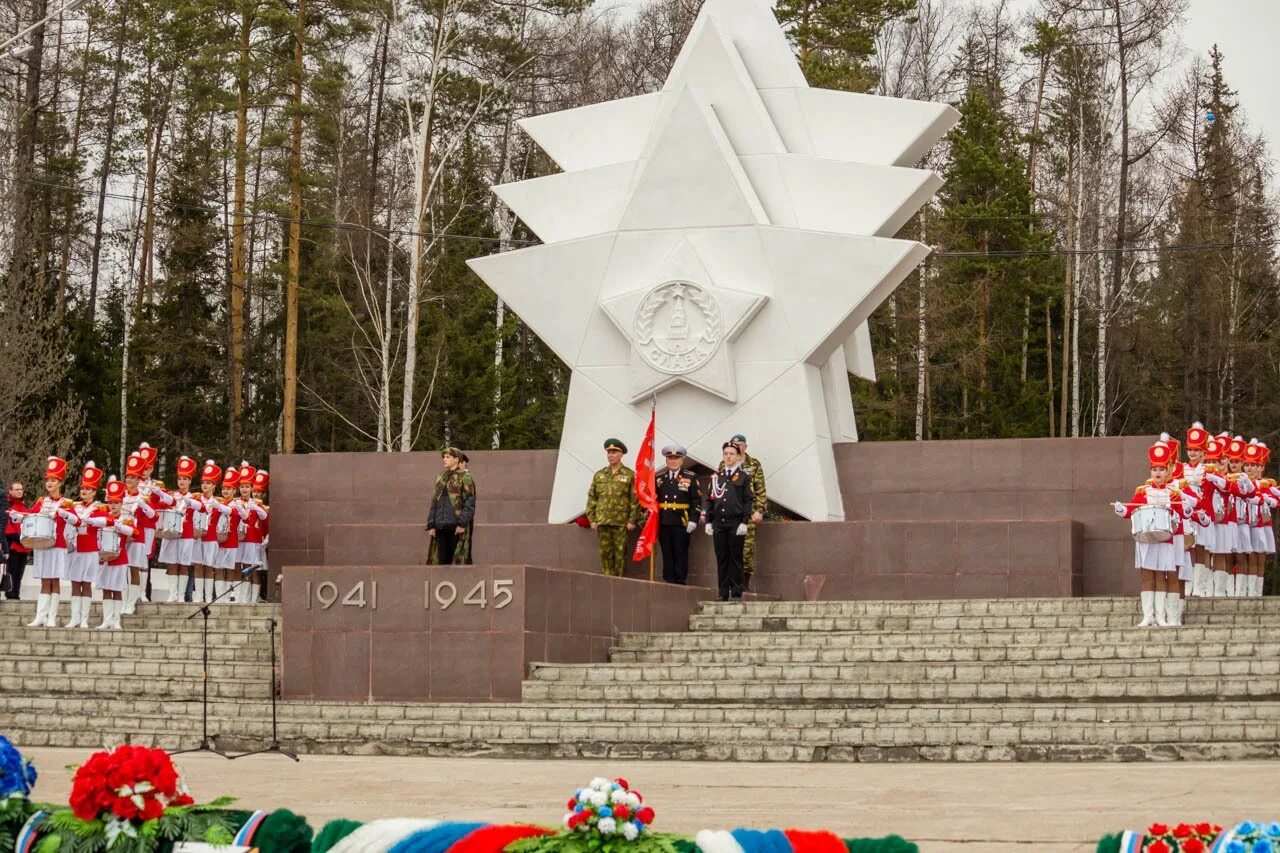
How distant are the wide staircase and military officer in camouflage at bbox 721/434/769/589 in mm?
Result: 1600

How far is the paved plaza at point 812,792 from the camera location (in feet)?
27.2

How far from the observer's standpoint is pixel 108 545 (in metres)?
19.5

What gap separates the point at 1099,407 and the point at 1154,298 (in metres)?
4.77

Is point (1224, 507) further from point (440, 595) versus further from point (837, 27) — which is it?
point (837, 27)

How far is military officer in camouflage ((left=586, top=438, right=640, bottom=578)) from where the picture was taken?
19406 millimetres

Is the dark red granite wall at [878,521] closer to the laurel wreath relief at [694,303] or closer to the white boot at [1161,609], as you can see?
the laurel wreath relief at [694,303]

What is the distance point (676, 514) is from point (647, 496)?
332 mm

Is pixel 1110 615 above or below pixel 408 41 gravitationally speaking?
below

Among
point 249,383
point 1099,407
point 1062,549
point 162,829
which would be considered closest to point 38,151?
point 249,383

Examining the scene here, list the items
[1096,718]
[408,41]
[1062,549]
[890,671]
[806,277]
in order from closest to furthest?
[1096,718] < [890,671] < [1062,549] < [806,277] < [408,41]

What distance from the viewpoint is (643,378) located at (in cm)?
2094

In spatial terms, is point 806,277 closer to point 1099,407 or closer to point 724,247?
point 724,247

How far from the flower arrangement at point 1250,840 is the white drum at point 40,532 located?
16.4 meters

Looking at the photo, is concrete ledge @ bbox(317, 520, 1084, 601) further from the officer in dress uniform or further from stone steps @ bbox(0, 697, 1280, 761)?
stone steps @ bbox(0, 697, 1280, 761)
